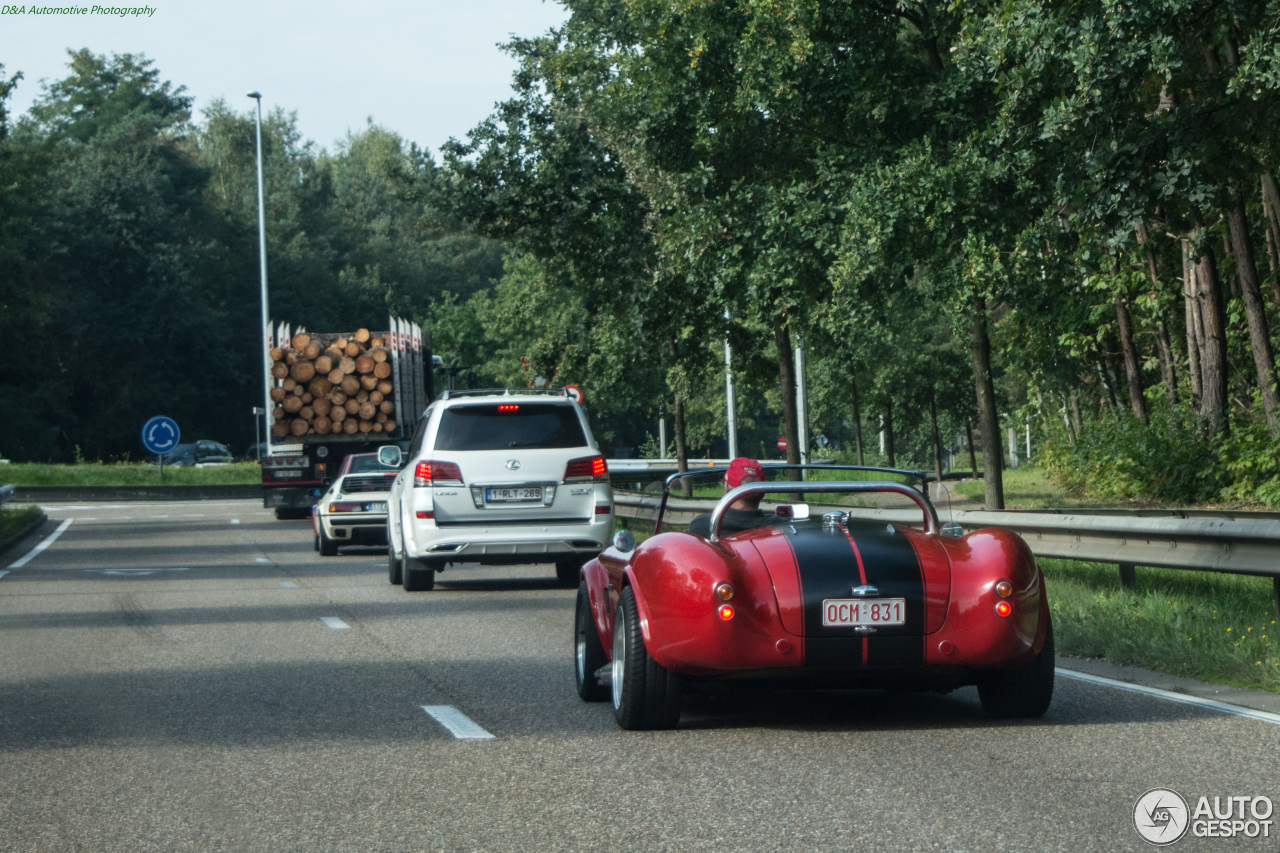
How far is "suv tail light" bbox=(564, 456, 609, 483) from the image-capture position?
15.9 meters

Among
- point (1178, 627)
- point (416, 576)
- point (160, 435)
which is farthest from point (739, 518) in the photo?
point (160, 435)

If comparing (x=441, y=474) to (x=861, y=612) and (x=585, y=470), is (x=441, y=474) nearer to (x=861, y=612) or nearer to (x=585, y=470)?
(x=585, y=470)

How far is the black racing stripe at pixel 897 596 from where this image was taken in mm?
7043

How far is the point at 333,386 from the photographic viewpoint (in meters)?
Answer: 31.7

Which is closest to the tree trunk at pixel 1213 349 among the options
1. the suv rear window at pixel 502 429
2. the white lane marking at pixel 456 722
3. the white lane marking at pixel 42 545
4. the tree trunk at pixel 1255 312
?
the tree trunk at pixel 1255 312

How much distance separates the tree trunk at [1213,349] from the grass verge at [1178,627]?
49.7 ft

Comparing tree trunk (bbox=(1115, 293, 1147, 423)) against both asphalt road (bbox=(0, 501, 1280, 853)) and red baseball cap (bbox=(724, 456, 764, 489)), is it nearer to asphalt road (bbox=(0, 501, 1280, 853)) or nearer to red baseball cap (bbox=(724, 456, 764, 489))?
red baseball cap (bbox=(724, 456, 764, 489))

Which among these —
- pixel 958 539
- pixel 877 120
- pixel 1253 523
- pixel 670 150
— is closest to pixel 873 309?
pixel 877 120

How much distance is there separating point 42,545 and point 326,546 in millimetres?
7547

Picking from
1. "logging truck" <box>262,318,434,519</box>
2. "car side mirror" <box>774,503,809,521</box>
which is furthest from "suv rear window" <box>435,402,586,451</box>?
"logging truck" <box>262,318,434,519</box>

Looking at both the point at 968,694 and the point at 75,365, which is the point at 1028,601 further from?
the point at 75,365

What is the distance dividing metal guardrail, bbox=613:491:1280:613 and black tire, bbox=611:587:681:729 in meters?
1.43

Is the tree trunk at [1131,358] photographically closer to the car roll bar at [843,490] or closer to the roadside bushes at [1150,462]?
the roadside bushes at [1150,462]

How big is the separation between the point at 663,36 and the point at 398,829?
62.5ft
